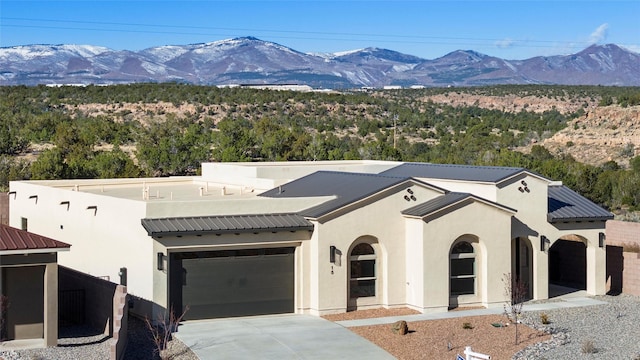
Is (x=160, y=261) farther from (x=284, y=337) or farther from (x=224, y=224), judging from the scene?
(x=284, y=337)

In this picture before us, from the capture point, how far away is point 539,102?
128 meters

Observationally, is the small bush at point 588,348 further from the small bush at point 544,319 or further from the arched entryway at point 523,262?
the arched entryway at point 523,262

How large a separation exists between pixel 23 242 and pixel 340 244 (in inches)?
345

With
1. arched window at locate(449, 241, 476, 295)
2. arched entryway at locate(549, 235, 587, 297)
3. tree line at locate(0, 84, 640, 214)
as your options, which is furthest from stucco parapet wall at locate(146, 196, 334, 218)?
tree line at locate(0, 84, 640, 214)

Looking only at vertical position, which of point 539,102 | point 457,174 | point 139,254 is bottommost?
point 139,254

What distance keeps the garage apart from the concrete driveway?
363 mm

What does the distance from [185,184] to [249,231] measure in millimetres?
14421

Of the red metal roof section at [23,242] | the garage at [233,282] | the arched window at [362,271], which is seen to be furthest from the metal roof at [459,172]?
the red metal roof section at [23,242]

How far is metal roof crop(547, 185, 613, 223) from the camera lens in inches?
1270

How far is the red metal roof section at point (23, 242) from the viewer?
2398 centimetres

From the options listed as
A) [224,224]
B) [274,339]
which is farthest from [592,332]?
[224,224]

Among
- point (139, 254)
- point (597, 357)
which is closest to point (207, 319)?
point (139, 254)

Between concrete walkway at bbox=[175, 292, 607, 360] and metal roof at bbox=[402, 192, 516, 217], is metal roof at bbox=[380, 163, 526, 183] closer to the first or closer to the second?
metal roof at bbox=[402, 192, 516, 217]

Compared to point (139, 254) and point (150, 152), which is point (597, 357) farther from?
point (150, 152)
